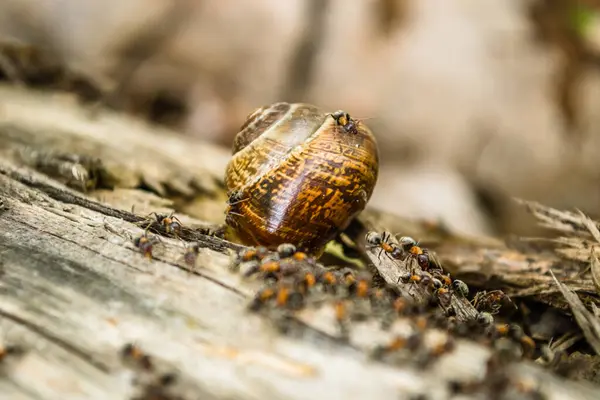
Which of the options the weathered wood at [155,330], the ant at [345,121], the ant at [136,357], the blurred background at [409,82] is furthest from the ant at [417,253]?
the blurred background at [409,82]

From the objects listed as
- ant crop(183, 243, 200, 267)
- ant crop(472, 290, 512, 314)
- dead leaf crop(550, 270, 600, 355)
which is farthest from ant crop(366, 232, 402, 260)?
ant crop(183, 243, 200, 267)

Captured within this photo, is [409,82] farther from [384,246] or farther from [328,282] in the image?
[328,282]

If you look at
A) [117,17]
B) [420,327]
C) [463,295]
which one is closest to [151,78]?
[117,17]

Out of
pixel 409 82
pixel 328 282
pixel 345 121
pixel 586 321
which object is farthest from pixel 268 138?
pixel 409 82

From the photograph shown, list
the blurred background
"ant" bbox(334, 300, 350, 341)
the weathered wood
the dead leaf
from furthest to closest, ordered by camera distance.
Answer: the blurred background, the dead leaf, "ant" bbox(334, 300, 350, 341), the weathered wood

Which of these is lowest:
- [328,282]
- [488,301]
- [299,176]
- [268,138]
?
[488,301]

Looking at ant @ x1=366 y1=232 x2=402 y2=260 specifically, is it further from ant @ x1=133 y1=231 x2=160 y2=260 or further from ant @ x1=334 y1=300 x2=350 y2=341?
ant @ x1=133 y1=231 x2=160 y2=260
